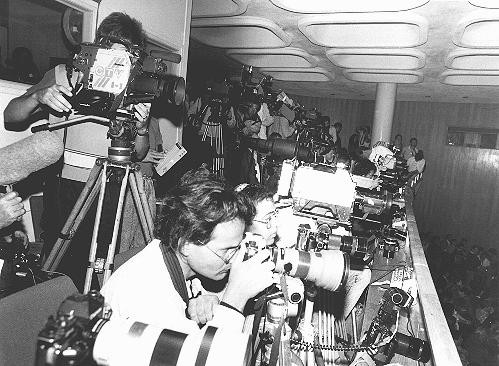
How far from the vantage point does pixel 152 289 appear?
3.89ft

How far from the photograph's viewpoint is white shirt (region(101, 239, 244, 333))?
1.13 metres

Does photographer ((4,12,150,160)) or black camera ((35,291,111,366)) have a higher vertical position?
photographer ((4,12,150,160))

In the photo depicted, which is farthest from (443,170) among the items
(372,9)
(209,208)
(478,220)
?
(209,208)

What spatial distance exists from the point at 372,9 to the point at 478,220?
7.33 m

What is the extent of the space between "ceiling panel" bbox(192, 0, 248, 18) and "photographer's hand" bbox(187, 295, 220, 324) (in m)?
3.24

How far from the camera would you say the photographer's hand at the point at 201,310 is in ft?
3.97

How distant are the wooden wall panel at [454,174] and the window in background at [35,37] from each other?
29.8ft

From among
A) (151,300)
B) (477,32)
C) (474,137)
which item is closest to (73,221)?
(151,300)

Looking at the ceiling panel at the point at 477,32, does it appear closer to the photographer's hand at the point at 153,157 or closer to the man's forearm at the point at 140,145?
the photographer's hand at the point at 153,157

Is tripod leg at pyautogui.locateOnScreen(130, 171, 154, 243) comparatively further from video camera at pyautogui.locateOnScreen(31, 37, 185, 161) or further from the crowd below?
the crowd below

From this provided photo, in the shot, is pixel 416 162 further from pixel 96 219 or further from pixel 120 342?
pixel 120 342

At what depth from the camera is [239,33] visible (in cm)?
493

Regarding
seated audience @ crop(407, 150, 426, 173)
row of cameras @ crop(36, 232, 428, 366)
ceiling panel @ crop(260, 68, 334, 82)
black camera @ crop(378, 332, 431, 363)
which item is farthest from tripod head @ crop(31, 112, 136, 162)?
seated audience @ crop(407, 150, 426, 173)

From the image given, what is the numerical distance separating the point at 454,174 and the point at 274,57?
586 cm
